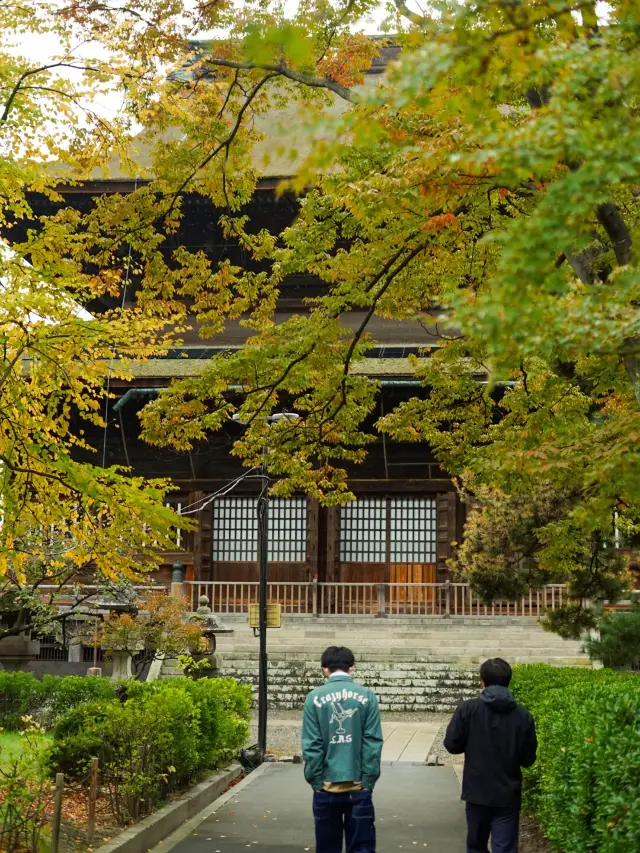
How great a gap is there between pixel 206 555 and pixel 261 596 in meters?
12.4

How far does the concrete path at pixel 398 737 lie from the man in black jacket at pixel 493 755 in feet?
30.4

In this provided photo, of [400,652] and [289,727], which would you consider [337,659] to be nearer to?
[289,727]

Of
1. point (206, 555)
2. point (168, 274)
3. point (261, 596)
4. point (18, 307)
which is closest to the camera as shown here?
point (18, 307)

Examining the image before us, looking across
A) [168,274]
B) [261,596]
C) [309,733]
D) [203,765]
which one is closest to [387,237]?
[168,274]

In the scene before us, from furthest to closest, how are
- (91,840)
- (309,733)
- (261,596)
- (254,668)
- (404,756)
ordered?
(254,668) → (261,596) → (404,756) → (91,840) → (309,733)

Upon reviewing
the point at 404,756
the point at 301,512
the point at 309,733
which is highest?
the point at 301,512

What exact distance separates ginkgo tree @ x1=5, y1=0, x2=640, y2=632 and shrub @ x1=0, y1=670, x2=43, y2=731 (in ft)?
21.5

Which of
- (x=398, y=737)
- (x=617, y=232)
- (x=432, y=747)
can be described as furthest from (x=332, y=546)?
(x=617, y=232)

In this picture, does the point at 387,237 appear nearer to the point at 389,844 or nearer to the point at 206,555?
the point at 389,844

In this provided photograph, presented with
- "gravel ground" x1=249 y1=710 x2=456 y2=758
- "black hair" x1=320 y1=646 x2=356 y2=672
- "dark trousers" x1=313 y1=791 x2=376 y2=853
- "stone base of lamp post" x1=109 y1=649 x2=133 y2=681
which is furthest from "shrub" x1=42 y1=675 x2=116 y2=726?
"black hair" x1=320 y1=646 x2=356 y2=672

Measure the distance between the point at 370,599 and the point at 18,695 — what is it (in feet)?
41.9

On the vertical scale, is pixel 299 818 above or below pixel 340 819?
below

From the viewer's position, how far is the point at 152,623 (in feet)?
59.5

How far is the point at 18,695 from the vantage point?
1781 cm
